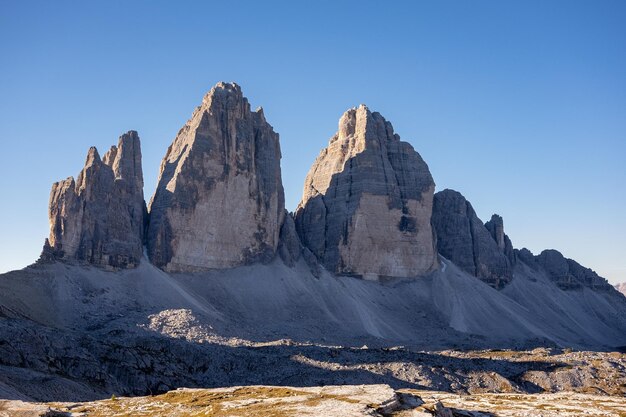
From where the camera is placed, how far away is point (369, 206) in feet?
572

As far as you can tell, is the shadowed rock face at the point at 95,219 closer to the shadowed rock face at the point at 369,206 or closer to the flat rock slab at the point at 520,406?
the shadowed rock face at the point at 369,206

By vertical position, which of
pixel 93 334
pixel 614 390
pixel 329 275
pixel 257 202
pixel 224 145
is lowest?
pixel 614 390

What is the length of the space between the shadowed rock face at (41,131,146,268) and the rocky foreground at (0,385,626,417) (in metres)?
83.8

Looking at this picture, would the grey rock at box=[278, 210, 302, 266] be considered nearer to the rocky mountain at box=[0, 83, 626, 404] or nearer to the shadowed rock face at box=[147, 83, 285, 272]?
the rocky mountain at box=[0, 83, 626, 404]

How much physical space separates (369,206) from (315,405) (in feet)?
438

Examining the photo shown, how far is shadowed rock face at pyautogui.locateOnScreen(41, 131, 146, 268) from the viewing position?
130625 millimetres

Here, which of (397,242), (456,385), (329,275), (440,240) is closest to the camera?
(456,385)

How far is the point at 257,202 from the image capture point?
517 ft

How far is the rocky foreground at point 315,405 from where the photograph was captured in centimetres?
4034

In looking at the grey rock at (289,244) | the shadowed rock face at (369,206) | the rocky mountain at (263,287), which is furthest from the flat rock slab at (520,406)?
the shadowed rock face at (369,206)

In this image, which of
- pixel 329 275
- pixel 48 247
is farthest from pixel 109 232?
pixel 329 275

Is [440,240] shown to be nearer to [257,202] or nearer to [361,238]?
[361,238]

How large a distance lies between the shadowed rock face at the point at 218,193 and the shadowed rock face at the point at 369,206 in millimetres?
15163

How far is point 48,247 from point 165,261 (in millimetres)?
22285
